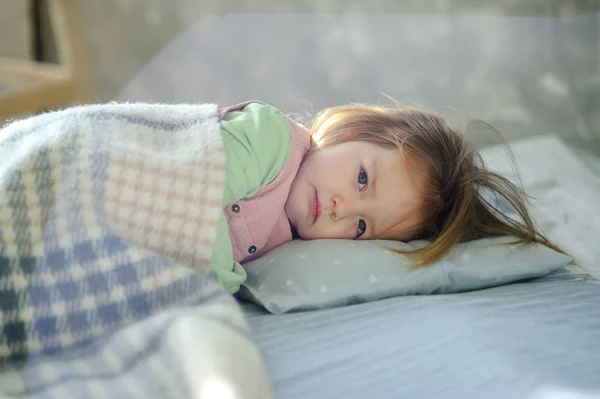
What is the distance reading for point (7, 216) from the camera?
0.81 meters

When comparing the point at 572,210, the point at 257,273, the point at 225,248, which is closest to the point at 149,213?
the point at 225,248

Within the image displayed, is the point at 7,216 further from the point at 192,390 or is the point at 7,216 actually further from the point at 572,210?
the point at 572,210

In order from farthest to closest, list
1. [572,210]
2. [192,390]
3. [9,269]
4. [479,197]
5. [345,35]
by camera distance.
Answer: [345,35] < [572,210] < [479,197] < [9,269] < [192,390]

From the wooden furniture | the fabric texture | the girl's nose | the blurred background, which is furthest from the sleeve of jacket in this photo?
the blurred background

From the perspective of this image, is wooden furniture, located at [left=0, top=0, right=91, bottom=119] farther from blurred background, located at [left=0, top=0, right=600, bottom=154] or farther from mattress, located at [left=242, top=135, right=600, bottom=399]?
mattress, located at [left=242, top=135, right=600, bottom=399]

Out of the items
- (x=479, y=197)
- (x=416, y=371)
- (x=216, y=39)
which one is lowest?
(x=416, y=371)

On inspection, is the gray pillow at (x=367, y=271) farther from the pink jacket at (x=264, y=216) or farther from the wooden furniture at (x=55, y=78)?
the wooden furniture at (x=55, y=78)

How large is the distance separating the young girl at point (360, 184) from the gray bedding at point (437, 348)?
4.9 inches

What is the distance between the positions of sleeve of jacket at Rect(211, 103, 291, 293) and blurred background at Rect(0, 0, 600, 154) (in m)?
0.93

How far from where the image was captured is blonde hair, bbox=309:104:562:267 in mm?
1146

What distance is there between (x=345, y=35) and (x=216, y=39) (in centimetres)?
40

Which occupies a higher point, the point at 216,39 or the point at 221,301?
the point at 216,39

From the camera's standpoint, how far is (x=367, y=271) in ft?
3.34

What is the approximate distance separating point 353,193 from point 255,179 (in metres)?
0.18
